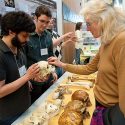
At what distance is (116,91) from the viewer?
4.51 feet

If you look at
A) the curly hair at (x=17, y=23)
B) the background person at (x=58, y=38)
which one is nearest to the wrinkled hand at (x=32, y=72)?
the curly hair at (x=17, y=23)

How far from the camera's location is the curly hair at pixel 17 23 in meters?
1.58

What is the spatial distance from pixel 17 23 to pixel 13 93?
0.52 m

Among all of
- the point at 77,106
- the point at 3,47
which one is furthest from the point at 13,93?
the point at 77,106

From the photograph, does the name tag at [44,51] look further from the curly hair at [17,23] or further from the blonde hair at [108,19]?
the blonde hair at [108,19]

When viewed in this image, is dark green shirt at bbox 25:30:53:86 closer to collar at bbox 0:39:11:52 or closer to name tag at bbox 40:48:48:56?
name tag at bbox 40:48:48:56

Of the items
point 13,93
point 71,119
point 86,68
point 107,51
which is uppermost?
point 107,51

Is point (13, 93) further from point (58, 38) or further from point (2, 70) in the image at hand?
point (58, 38)

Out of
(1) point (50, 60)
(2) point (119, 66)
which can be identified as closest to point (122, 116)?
(2) point (119, 66)

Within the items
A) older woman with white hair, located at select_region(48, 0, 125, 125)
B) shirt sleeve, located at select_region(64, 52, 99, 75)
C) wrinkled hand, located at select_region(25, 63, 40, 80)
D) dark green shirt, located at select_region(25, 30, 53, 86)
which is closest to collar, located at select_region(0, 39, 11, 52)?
wrinkled hand, located at select_region(25, 63, 40, 80)

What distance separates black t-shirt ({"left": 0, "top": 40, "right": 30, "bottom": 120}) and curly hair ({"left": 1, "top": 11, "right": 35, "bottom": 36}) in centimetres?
12

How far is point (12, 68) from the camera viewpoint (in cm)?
162

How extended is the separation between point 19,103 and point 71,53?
4553 mm

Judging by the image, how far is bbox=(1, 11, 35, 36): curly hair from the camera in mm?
1581
